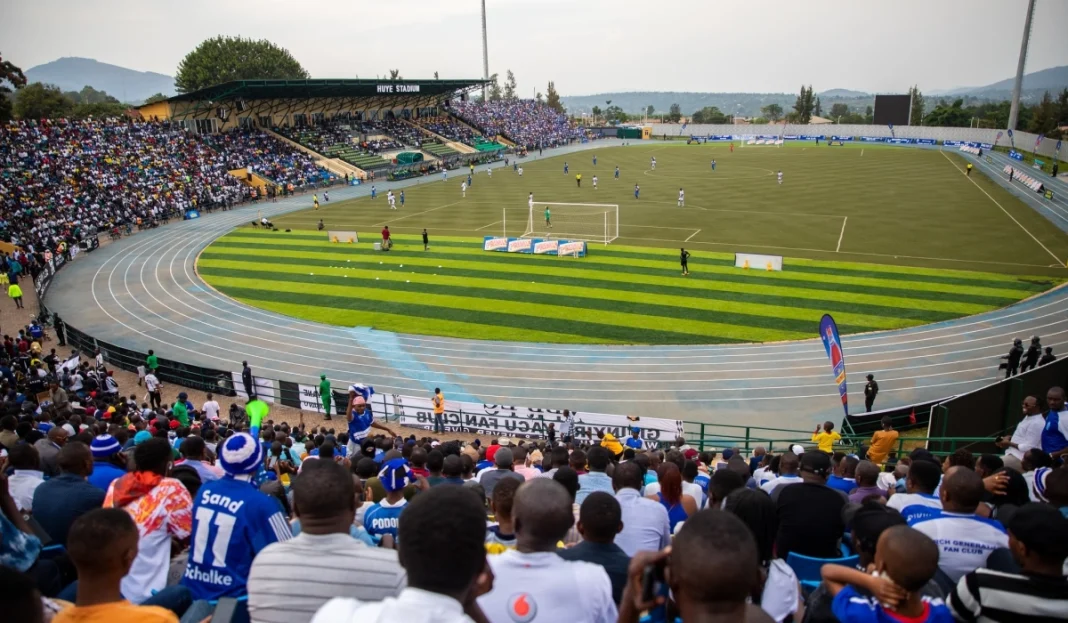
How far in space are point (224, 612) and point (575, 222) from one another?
42.5 metres

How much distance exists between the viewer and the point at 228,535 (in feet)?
14.8

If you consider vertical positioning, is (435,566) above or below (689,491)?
above

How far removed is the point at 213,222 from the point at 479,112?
66303mm

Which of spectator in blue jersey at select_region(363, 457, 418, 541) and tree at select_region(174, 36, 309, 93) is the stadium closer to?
spectator in blue jersey at select_region(363, 457, 418, 541)

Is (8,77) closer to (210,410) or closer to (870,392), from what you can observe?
(210,410)

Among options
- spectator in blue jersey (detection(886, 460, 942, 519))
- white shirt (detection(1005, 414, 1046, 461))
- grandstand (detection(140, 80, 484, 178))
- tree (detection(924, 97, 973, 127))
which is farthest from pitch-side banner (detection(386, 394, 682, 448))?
tree (detection(924, 97, 973, 127))

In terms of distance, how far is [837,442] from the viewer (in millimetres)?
15898

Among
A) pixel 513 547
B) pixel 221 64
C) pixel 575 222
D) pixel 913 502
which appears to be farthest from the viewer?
pixel 221 64

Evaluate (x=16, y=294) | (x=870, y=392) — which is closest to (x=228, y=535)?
(x=870, y=392)

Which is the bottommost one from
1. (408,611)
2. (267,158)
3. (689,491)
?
(689,491)

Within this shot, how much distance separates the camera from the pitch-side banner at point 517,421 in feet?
55.6

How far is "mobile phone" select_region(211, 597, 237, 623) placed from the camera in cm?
380

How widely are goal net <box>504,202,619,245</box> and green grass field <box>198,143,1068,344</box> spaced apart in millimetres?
1048

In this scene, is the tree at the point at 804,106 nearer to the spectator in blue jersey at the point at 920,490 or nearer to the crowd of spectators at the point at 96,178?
the crowd of spectators at the point at 96,178
